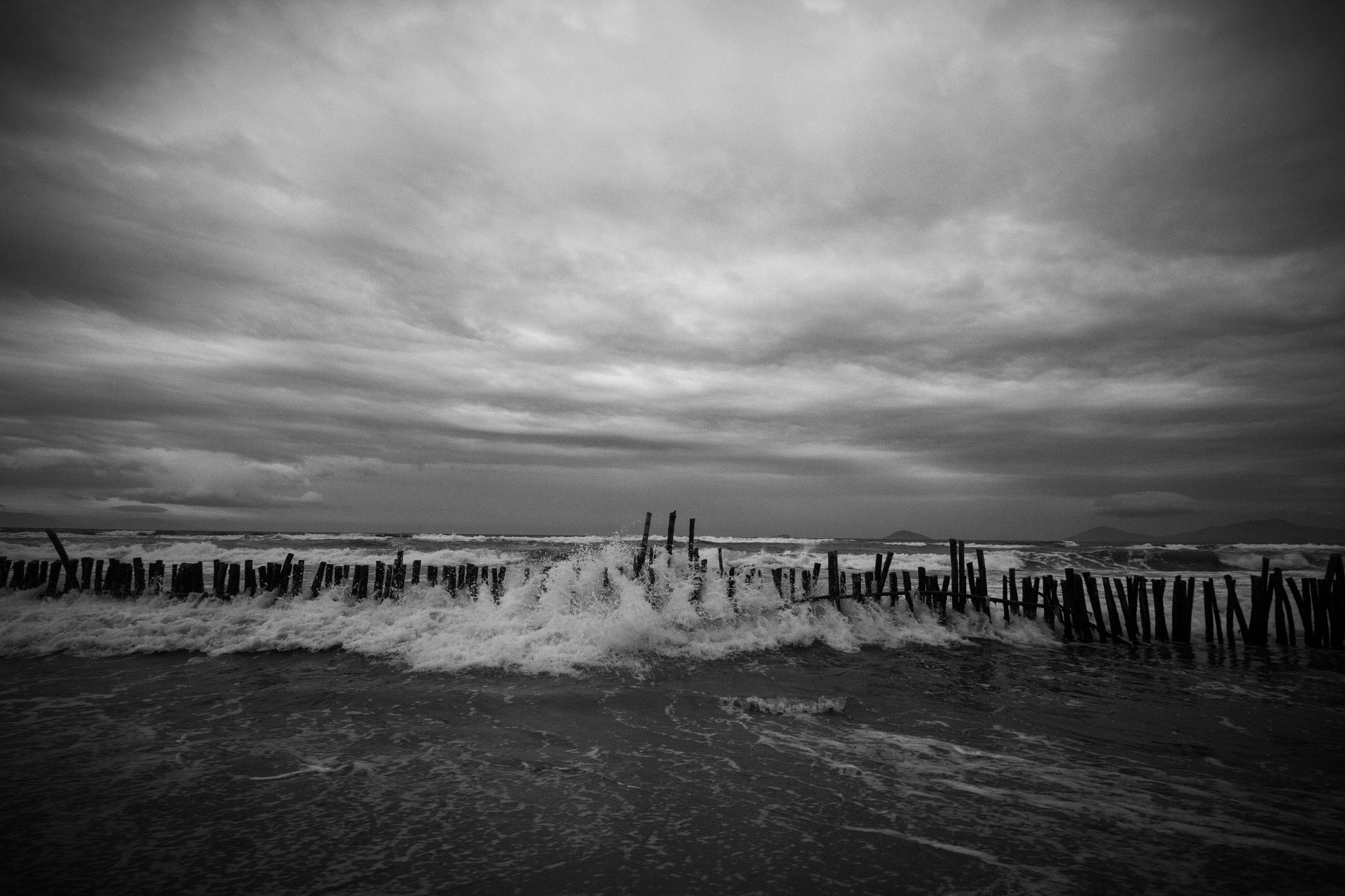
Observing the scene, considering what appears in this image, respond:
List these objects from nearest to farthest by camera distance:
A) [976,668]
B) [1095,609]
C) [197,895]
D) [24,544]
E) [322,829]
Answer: [197,895], [322,829], [976,668], [1095,609], [24,544]

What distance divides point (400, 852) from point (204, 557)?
34697 mm

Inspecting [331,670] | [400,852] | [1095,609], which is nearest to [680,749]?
[400,852]

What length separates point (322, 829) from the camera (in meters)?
4.82

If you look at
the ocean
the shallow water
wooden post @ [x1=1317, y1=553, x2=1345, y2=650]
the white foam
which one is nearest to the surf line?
wooden post @ [x1=1317, y1=553, x2=1345, y2=650]

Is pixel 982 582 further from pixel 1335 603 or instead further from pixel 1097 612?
pixel 1335 603

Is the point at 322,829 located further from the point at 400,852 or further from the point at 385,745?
the point at 385,745

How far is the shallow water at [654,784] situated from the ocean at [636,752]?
34mm

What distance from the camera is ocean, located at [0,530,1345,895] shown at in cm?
435

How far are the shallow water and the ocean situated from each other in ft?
0.11

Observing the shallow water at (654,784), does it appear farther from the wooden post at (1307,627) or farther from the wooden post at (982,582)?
the wooden post at (1307,627)

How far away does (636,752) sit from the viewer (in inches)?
261

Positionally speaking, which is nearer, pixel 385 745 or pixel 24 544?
pixel 385 745

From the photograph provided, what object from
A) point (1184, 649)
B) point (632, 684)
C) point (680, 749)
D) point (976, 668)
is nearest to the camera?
point (680, 749)

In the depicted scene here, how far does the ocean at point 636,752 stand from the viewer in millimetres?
4352
